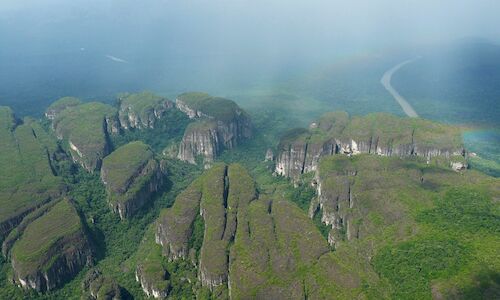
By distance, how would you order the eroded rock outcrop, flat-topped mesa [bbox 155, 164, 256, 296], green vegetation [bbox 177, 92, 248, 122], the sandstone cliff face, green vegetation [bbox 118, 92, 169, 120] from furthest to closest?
green vegetation [bbox 118, 92, 169, 120] < green vegetation [bbox 177, 92, 248, 122] < the sandstone cliff face < the eroded rock outcrop < flat-topped mesa [bbox 155, 164, 256, 296]

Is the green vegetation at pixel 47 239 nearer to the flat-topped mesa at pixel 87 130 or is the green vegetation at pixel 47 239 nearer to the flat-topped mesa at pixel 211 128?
the flat-topped mesa at pixel 87 130

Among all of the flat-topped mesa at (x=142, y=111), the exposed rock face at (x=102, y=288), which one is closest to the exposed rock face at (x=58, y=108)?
the flat-topped mesa at (x=142, y=111)

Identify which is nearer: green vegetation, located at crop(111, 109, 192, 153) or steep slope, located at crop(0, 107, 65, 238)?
steep slope, located at crop(0, 107, 65, 238)

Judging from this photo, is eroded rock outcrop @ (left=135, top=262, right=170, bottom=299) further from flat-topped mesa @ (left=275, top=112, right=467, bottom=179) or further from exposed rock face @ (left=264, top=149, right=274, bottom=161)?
exposed rock face @ (left=264, top=149, right=274, bottom=161)

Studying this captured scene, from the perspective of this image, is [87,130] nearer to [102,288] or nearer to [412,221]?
[102,288]

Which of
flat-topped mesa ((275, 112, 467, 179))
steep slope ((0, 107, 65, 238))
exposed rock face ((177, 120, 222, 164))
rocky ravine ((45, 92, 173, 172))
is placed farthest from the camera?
exposed rock face ((177, 120, 222, 164))

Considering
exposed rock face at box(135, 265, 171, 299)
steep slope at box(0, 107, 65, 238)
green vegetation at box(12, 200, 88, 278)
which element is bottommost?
exposed rock face at box(135, 265, 171, 299)

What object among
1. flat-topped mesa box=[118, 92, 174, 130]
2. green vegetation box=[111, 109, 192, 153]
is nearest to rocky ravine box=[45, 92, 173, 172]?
flat-topped mesa box=[118, 92, 174, 130]
